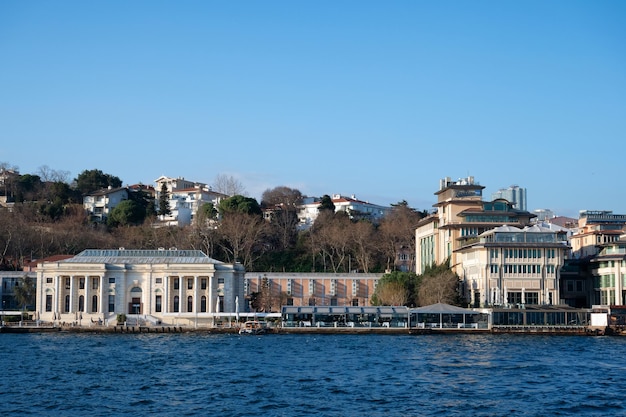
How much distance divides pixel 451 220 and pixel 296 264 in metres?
26.6

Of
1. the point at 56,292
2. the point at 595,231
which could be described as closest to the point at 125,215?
the point at 56,292

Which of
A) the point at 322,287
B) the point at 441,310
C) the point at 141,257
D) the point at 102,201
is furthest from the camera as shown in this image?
the point at 102,201

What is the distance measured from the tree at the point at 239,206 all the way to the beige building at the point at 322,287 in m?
14.7

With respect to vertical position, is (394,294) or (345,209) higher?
(345,209)

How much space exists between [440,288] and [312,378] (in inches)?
1632

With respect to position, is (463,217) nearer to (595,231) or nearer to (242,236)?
(595,231)

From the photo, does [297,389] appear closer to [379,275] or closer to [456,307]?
[456,307]

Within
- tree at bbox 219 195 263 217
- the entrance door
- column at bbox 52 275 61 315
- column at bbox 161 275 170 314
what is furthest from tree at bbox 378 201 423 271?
column at bbox 52 275 61 315

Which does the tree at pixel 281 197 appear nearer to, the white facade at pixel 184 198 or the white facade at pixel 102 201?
the white facade at pixel 184 198

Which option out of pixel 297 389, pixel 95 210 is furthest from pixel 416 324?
pixel 95 210

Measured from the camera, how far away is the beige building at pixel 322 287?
99.7m

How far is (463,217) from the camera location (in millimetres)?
91062

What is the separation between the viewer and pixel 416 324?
79.1 m

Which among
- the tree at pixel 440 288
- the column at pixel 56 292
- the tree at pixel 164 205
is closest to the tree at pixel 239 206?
the tree at pixel 164 205
